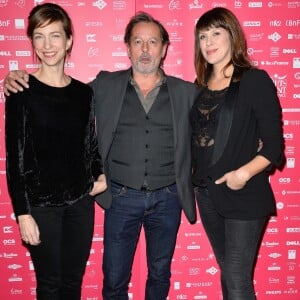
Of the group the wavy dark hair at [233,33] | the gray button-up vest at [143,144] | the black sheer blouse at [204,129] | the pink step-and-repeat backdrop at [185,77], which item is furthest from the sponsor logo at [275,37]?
the gray button-up vest at [143,144]

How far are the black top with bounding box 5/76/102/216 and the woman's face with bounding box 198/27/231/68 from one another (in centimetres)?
79

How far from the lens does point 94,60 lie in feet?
9.08

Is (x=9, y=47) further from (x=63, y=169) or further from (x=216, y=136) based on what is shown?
(x=216, y=136)

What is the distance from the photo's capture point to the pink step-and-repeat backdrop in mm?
2703

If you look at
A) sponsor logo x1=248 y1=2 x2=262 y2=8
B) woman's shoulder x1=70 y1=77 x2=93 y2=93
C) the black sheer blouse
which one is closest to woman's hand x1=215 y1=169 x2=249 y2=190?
the black sheer blouse

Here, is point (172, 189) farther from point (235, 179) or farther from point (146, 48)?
point (146, 48)

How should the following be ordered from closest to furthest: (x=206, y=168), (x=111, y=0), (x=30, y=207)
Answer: (x=30, y=207), (x=206, y=168), (x=111, y=0)

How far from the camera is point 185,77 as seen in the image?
2816mm

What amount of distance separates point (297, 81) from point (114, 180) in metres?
1.58

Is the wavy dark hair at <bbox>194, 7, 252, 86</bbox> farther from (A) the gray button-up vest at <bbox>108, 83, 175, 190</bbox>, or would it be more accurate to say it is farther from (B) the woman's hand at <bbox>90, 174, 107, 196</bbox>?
(B) the woman's hand at <bbox>90, 174, 107, 196</bbox>

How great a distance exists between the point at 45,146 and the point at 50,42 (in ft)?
1.81

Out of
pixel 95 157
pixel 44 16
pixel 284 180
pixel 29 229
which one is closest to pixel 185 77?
pixel 95 157

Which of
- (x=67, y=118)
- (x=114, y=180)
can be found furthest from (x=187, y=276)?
(x=67, y=118)

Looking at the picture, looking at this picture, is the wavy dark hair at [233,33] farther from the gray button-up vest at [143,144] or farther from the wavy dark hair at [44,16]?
the wavy dark hair at [44,16]
